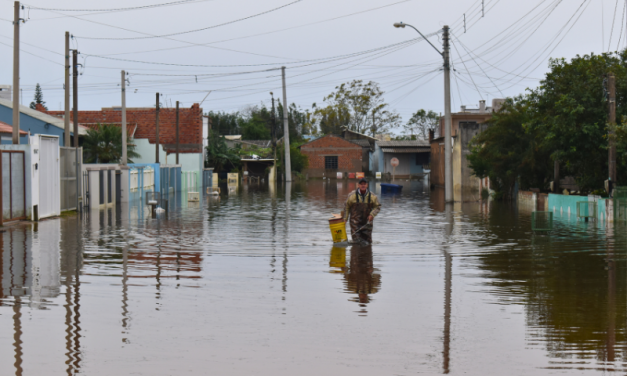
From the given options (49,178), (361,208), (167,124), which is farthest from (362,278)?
(167,124)

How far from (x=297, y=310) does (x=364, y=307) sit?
2.89ft

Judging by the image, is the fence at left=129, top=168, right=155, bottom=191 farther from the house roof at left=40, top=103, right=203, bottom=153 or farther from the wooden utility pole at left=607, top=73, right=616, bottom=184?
the house roof at left=40, top=103, right=203, bottom=153

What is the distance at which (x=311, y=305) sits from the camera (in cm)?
921

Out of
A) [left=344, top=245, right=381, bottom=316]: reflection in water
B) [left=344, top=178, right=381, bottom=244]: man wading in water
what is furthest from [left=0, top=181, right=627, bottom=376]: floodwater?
[left=344, top=178, right=381, bottom=244]: man wading in water

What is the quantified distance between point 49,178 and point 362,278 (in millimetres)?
15880

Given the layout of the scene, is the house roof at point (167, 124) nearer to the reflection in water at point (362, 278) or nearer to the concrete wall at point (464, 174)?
the concrete wall at point (464, 174)

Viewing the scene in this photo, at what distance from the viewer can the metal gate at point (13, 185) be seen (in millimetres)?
20734

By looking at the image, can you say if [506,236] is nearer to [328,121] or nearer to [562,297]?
[562,297]

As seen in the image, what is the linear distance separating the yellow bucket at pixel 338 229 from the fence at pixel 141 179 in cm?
2298

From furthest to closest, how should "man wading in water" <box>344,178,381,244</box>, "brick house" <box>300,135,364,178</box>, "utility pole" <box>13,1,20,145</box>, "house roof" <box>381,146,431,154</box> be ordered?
"brick house" <box>300,135,364,178</box> → "house roof" <box>381,146,431,154</box> → "utility pole" <box>13,1,20,145</box> → "man wading in water" <box>344,178,381,244</box>

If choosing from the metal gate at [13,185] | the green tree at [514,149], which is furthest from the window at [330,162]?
the metal gate at [13,185]

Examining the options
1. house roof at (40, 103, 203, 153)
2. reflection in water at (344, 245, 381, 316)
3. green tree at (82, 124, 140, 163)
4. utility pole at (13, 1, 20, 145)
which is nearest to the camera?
reflection in water at (344, 245, 381, 316)

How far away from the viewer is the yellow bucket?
16.3 metres

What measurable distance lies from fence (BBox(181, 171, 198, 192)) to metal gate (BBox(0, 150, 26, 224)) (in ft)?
95.2
